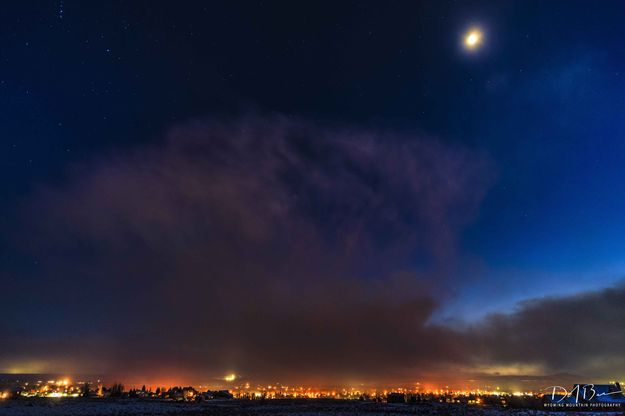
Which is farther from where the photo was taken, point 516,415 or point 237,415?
point 516,415

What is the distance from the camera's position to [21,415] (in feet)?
176

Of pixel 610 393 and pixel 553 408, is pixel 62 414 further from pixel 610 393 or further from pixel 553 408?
pixel 610 393

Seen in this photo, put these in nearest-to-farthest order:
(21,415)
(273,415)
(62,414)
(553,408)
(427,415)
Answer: (21,415)
(62,414)
(273,415)
(427,415)
(553,408)

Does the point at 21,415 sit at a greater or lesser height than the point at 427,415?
greater

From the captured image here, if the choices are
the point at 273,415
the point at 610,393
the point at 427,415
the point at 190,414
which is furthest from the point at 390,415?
the point at 610,393

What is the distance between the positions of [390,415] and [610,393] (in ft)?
178

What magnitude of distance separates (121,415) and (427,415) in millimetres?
46341

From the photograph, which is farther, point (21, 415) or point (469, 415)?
point (469, 415)

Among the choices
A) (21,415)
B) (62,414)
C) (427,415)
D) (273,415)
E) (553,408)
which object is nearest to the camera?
(21,415)

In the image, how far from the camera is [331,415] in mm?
66875

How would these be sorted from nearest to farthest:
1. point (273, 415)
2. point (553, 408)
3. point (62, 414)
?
1. point (62, 414)
2. point (273, 415)
3. point (553, 408)

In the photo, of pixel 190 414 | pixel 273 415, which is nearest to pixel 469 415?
pixel 273 415

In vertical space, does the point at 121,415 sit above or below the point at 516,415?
above

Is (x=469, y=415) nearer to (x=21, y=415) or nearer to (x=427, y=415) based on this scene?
(x=427, y=415)
